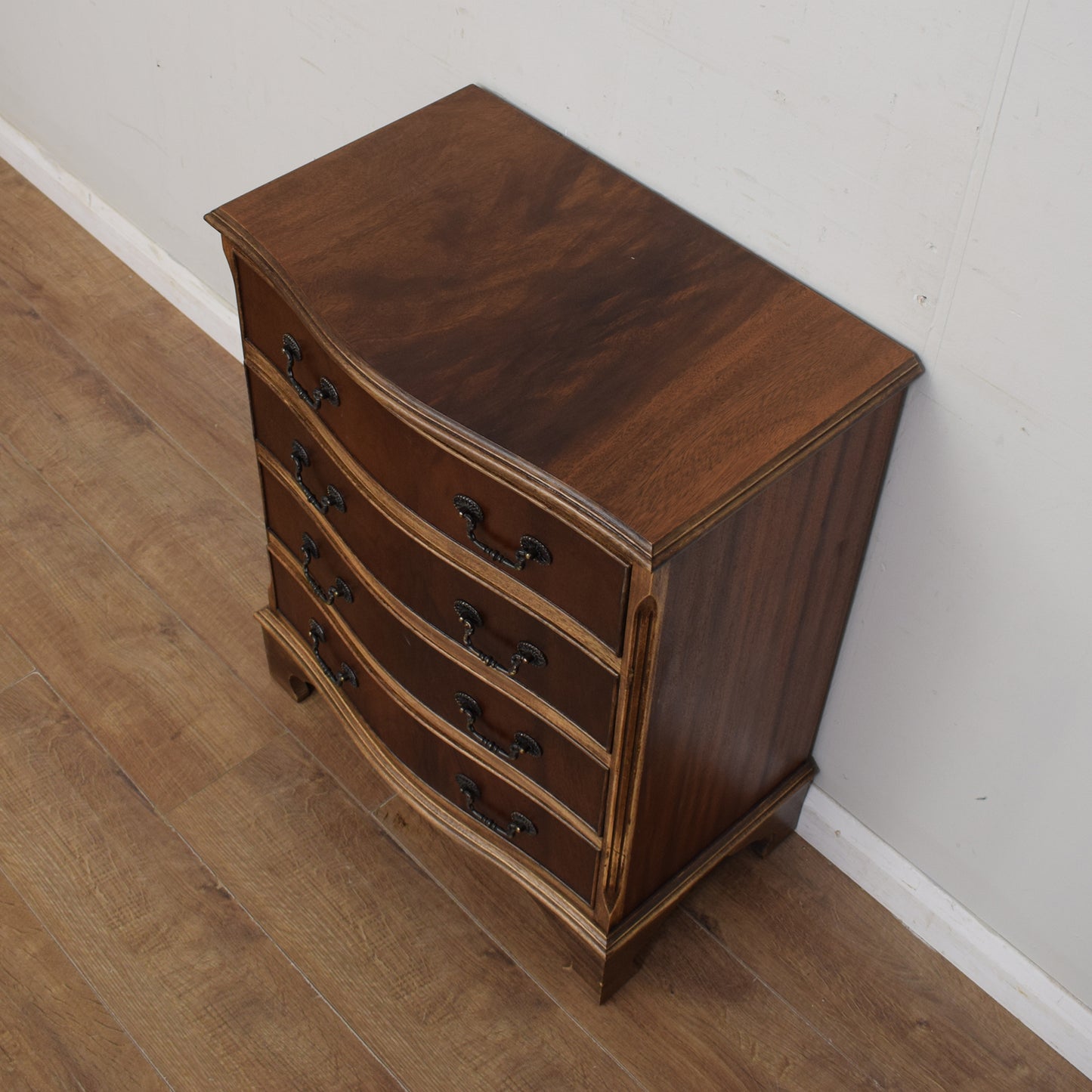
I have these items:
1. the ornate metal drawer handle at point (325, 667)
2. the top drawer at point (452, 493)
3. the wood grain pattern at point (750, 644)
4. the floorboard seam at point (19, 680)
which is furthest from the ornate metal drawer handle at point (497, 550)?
the floorboard seam at point (19, 680)

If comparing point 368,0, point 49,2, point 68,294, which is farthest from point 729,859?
point 49,2

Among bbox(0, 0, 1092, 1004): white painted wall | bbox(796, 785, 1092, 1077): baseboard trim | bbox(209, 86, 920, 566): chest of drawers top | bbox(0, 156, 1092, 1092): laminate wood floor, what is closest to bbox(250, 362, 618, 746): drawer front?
bbox(209, 86, 920, 566): chest of drawers top

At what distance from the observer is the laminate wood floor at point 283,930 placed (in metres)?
1.65

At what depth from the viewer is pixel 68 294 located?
265 cm

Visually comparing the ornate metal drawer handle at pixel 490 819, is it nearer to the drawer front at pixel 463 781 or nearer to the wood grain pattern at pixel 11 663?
the drawer front at pixel 463 781

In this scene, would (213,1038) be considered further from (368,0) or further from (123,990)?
(368,0)

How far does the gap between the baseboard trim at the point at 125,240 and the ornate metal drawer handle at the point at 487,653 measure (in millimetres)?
1239

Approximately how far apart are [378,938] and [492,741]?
15.9 inches

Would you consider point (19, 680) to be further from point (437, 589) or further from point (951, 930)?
point (951, 930)

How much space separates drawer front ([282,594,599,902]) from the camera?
1562mm

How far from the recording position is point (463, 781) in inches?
63.9

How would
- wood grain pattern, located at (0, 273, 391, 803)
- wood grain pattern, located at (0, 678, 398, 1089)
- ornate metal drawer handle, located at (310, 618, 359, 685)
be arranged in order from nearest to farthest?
wood grain pattern, located at (0, 678, 398, 1089)
ornate metal drawer handle, located at (310, 618, 359, 685)
wood grain pattern, located at (0, 273, 391, 803)

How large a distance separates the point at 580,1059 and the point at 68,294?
181 cm

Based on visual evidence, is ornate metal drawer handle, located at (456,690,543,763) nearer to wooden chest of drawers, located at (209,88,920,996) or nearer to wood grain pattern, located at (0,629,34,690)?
wooden chest of drawers, located at (209,88,920,996)
